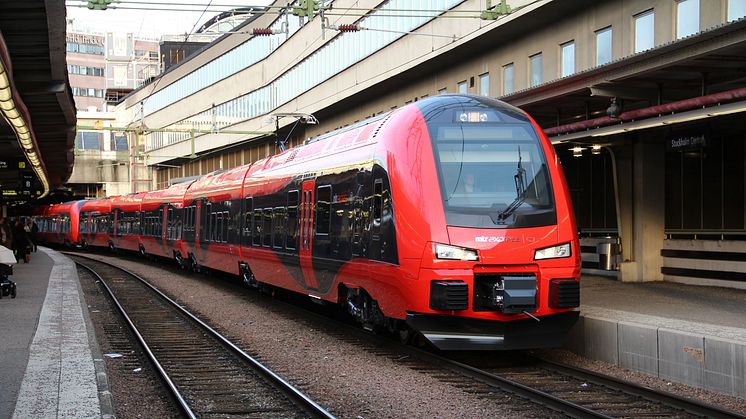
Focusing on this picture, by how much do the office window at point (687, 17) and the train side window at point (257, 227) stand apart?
9216mm

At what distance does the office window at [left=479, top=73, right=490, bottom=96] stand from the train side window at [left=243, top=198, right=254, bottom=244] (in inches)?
377

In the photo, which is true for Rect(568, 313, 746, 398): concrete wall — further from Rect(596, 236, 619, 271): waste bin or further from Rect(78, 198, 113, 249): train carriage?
Rect(78, 198, 113, 249): train carriage

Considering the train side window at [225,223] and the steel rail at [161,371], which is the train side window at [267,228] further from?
the train side window at [225,223]

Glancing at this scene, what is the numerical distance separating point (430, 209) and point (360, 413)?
2.85 m

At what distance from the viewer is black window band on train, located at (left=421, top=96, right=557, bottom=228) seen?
417 inches

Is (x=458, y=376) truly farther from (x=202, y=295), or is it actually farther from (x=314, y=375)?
(x=202, y=295)

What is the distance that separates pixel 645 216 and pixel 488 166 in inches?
330

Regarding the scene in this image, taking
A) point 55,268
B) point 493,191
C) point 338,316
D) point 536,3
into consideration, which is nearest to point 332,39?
point 55,268

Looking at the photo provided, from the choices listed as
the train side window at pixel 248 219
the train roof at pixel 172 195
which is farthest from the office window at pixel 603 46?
the train roof at pixel 172 195

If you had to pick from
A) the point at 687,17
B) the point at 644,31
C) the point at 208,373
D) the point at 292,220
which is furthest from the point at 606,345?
the point at 644,31

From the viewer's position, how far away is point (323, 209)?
556 inches

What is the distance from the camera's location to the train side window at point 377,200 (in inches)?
452

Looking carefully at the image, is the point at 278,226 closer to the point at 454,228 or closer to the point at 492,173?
the point at 492,173

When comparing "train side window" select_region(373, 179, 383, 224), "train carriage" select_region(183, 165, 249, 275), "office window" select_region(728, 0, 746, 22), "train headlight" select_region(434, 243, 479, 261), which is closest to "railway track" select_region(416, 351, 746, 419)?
"train headlight" select_region(434, 243, 479, 261)
